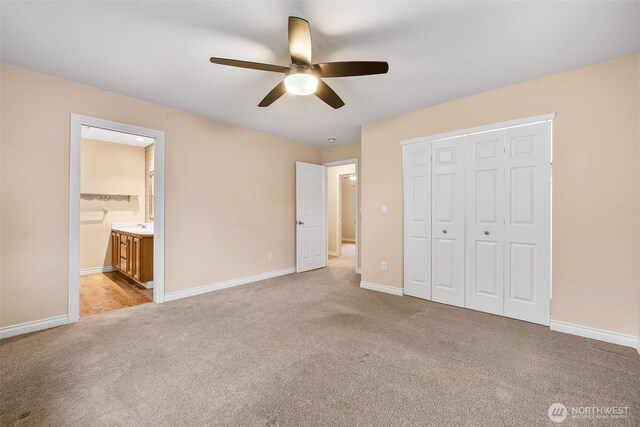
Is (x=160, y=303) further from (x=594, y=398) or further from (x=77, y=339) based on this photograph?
(x=594, y=398)

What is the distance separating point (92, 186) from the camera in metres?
5.23

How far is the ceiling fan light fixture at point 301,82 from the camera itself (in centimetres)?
210

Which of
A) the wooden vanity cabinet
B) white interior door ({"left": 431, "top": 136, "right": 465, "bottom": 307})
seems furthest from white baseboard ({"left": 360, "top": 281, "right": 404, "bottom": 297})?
the wooden vanity cabinet

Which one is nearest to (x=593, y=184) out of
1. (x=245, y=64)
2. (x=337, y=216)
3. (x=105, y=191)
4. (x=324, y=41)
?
(x=324, y=41)

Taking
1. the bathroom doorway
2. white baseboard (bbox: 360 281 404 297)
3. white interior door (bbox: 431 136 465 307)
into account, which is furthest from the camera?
the bathroom doorway

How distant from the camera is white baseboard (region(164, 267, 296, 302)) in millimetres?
3688

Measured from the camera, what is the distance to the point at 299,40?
181 centimetres

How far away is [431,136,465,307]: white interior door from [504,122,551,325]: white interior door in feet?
1.54

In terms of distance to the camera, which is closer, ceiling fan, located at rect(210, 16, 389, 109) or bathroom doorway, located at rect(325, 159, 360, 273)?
ceiling fan, located at rect(210, 16, 389, 109)

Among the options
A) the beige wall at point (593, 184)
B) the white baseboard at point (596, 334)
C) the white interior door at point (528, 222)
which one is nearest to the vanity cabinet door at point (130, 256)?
the white interior door at point (528, 222)

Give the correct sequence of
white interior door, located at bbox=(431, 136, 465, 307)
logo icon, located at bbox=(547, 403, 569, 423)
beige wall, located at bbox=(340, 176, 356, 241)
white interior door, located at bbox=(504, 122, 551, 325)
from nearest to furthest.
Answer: logo icon, located at bbox=(547, 403, 569, 423) → white interior door, located at bbox=(504, 122, 551, 325) → white interior door, located at bbox=(431, 136, 465, 307) → beige wall, located at bbox=(340, 176, 356, 241)

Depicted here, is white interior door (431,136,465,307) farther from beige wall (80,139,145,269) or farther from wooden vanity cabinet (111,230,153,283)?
beige wall (80,139,145,269)

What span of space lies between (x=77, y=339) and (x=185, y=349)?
1.08 m

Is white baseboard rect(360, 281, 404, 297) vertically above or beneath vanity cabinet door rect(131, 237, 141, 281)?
beneath
